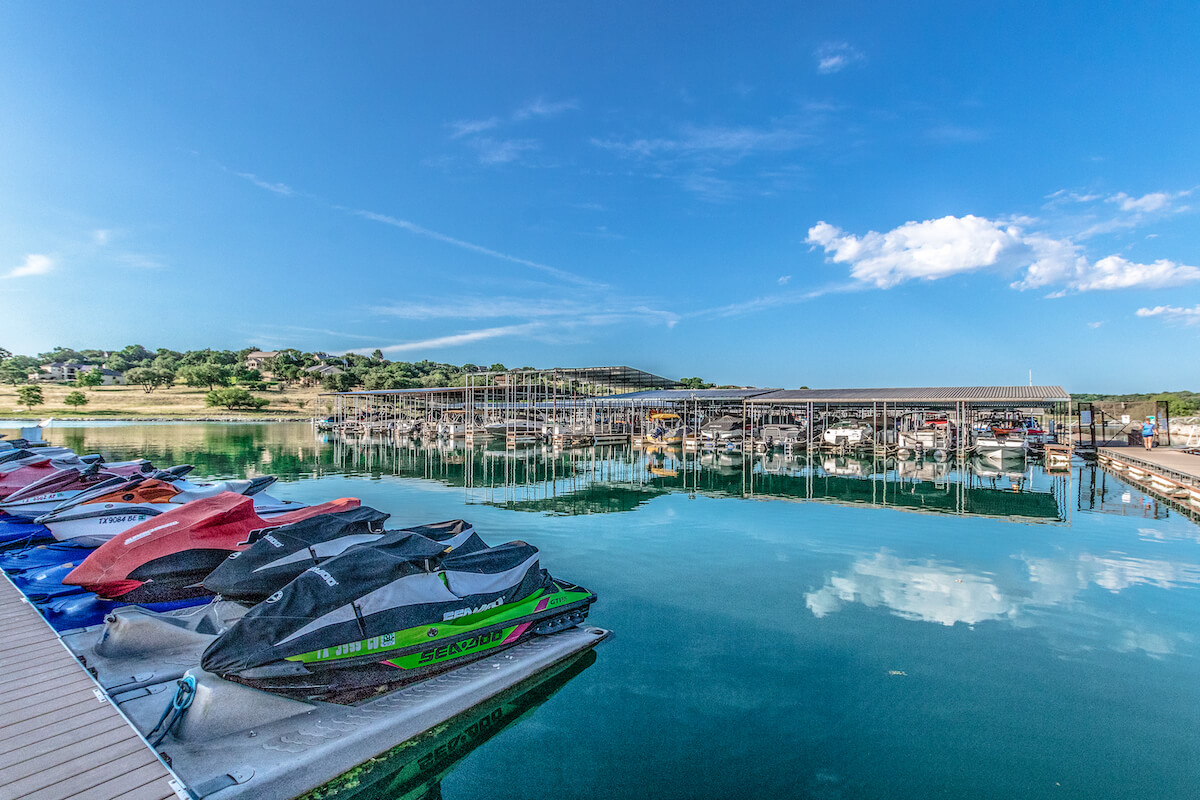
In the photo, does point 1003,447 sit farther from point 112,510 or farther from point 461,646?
point 112,510

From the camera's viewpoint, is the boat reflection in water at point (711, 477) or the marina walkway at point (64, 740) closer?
the marina walkway at point (64, 740)

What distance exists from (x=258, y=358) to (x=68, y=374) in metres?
33.0

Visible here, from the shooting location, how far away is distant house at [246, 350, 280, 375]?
4463 inches

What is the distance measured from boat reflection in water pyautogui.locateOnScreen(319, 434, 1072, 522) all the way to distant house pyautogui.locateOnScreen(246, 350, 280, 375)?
93.2 meters

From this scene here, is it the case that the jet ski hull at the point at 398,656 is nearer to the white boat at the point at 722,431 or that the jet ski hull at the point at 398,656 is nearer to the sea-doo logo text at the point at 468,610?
the sea-doo logo text at the point at 468,610

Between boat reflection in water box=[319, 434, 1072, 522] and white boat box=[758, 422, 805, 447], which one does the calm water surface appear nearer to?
boat reflection in water box=[319, 434, 1072, 522]

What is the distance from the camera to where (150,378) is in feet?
278

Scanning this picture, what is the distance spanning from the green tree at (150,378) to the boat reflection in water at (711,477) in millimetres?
71120

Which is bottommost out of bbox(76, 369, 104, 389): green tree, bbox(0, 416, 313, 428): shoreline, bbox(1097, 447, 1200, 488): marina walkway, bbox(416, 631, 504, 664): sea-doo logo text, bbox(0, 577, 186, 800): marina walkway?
bbox(416, 631, 504, 664): sea-doo logo text

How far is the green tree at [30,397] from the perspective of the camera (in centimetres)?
7012

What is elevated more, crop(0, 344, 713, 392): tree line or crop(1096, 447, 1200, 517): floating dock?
crop(0, 344, 713, 392): tree line

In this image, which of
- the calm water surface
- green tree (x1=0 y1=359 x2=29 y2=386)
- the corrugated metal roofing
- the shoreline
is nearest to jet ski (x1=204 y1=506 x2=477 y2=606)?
the calm water surface

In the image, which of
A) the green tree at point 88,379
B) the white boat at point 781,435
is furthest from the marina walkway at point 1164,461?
the green tree at point 88,379

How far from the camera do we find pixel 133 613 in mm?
5934
